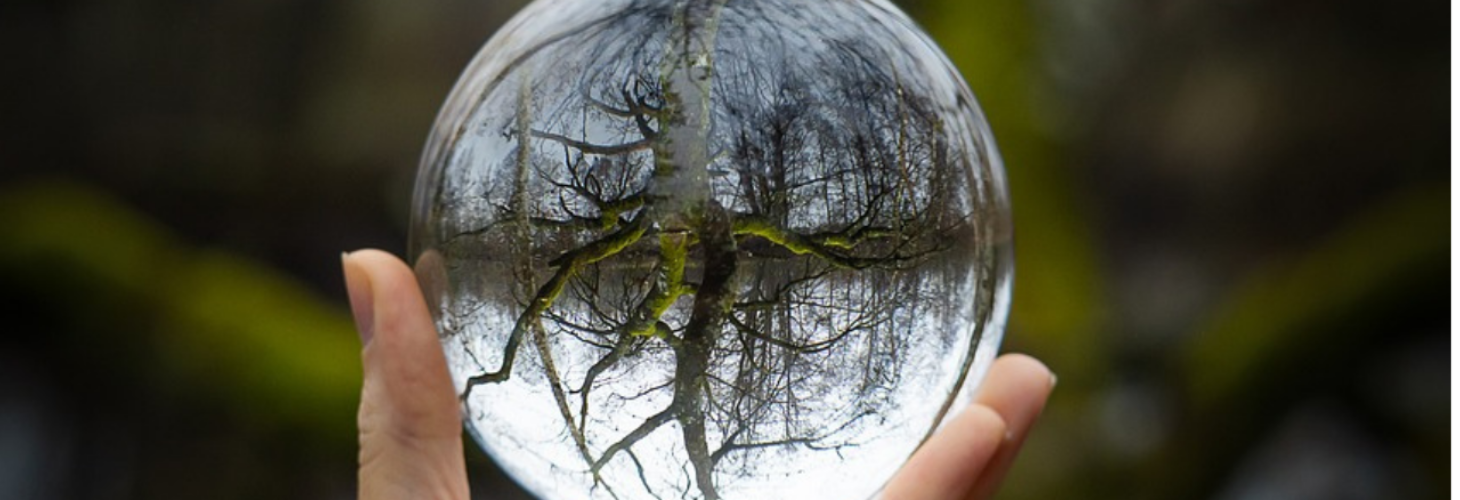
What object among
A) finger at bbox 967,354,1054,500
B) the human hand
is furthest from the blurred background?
the human hand

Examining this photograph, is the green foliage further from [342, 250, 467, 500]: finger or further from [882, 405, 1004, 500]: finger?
[882, 405, 1004, 500]: finger

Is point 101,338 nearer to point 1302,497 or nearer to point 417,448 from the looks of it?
point 417,448

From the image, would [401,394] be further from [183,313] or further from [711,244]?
[183,313]

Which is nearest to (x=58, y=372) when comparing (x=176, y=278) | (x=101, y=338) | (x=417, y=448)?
(x=101, y=338)

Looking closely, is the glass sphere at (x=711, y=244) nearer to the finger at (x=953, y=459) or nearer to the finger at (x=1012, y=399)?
the finger at (x=953, y=459)

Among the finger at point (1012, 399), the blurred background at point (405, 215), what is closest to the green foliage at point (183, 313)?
the blurred background at point (405, 215)
